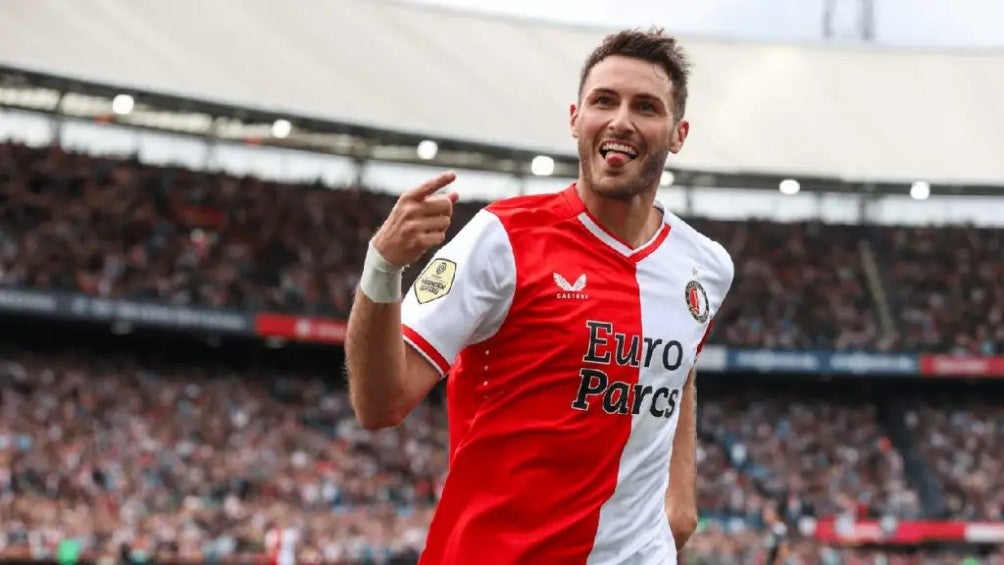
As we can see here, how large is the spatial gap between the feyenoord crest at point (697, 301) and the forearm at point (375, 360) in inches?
40.1

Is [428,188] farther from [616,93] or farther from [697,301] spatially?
[697,301]

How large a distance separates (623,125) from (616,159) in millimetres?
96

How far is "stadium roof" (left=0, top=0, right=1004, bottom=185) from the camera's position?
Result: 27.3 m

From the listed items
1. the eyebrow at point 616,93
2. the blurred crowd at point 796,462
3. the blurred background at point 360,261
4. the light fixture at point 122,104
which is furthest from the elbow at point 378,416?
the light fixture at point 122,104

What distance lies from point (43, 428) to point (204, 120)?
40.7 ft

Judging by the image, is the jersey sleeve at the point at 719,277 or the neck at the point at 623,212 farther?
the jersey sleeve at the point at 719,277

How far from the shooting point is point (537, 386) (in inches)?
121

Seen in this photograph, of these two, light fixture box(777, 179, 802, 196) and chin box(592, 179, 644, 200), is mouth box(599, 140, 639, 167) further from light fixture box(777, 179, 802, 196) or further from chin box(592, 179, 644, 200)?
light fixture box(777, 179, 802, 196)

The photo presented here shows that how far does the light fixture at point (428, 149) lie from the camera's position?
32.6 m

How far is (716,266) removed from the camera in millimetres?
3723

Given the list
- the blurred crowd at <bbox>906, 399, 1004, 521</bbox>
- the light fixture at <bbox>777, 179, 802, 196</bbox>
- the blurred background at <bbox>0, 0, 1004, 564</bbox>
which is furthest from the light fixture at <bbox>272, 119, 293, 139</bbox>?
the blurred crowd at <bbox>906, 399, 1004, 521</bbox>

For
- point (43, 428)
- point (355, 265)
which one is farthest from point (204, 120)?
point (43, 428)

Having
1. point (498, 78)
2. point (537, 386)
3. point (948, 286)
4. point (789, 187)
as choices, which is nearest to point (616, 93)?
point (537, 386)

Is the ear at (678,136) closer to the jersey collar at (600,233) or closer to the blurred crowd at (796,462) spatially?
the jersey collar at (600,233)
